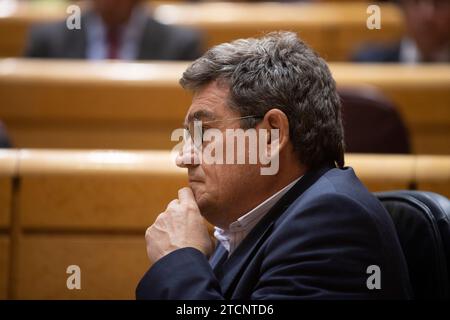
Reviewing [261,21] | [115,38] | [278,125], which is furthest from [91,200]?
[261,21]

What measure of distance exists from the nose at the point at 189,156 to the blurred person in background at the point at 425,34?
1.25 meters

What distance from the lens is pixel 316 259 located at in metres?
0.84

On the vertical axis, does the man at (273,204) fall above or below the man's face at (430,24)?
below

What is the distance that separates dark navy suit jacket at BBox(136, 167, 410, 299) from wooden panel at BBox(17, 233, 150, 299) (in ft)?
0.85

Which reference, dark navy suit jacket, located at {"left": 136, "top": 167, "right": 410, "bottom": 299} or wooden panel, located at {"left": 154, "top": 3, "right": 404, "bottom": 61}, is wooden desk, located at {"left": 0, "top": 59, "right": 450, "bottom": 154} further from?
dark navy suit jacket, located at {"left": 136, "top": 167, "right": 410, "bottom": 299}

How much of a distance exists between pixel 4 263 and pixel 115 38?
3.55ft

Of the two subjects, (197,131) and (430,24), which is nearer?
(197,131)

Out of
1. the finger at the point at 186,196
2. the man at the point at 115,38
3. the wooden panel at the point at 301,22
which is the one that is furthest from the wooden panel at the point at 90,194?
the wooden panel at the point at 301,22

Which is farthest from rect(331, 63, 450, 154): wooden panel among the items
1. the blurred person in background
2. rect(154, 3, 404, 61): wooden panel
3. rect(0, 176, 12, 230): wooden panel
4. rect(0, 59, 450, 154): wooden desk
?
rect(0, 176, 12, 230): wooden panel

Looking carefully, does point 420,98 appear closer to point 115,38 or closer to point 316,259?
point 115,38

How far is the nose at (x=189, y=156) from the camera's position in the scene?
0.96 meters

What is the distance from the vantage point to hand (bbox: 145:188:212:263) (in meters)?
0.91

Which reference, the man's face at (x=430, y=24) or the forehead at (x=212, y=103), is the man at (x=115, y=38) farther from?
the forehead at (x=212, y=103)
